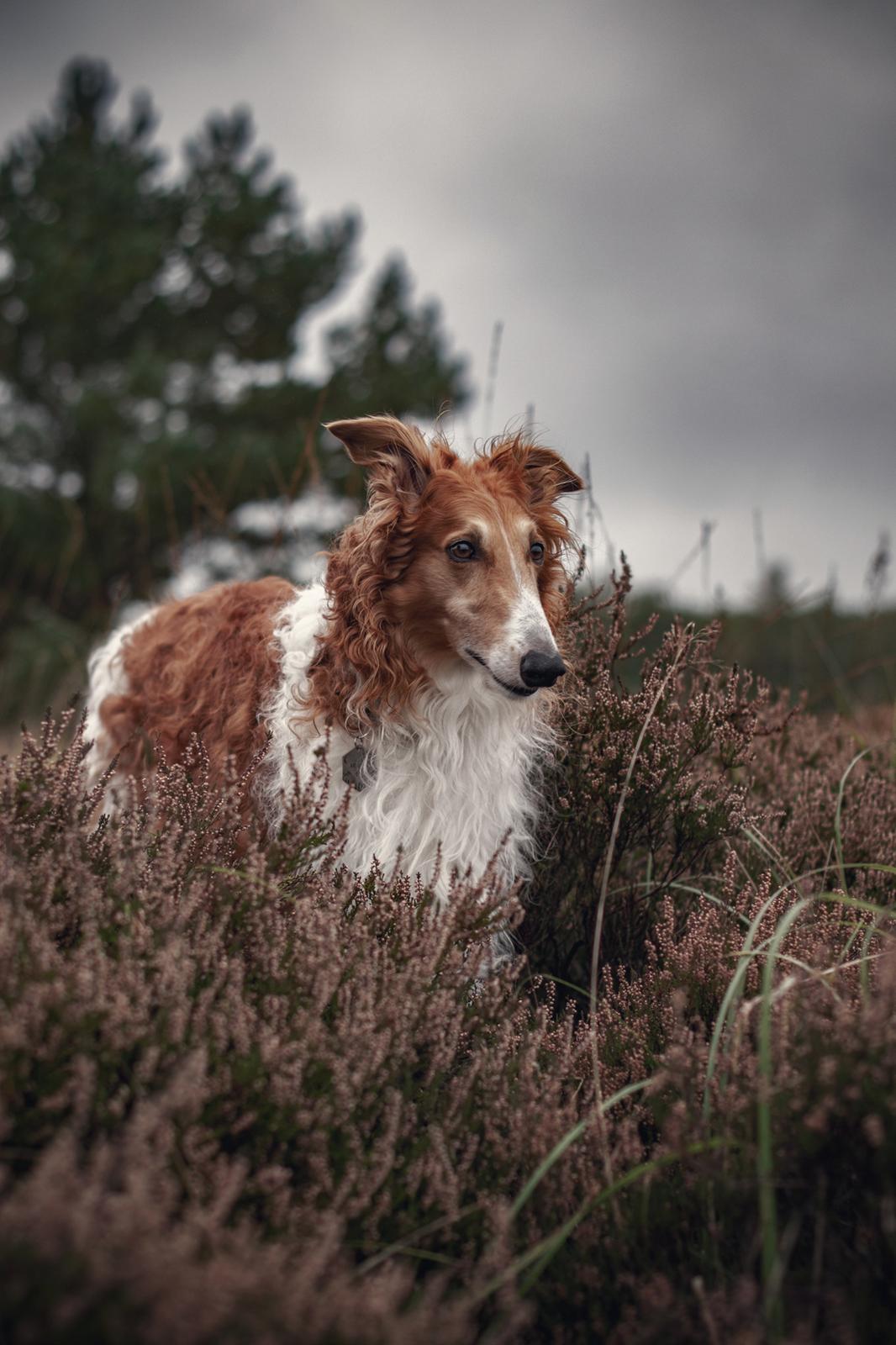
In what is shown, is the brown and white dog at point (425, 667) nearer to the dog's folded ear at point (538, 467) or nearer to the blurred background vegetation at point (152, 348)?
the dog's folded ear at point (538, 467)

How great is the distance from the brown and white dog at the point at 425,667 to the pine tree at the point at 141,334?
11.0 metres

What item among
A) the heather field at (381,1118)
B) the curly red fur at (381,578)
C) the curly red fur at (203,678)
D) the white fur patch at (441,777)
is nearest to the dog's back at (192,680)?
the curly red fur at (203,678)

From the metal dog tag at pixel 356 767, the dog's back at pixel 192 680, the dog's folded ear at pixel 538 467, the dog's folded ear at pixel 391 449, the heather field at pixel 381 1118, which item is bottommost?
the heather field at pixel 381 1118

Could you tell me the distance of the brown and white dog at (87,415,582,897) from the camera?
11.4ft

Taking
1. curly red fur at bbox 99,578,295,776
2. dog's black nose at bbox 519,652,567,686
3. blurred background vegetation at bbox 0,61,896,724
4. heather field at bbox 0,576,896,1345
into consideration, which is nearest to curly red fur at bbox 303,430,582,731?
curly red fur at bbox 99,578,295,776

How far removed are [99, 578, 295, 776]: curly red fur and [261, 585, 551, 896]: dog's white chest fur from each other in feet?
1.03

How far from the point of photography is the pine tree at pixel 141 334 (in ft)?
49.7

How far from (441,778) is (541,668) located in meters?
0.68

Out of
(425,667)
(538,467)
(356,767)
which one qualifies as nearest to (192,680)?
(356,767)

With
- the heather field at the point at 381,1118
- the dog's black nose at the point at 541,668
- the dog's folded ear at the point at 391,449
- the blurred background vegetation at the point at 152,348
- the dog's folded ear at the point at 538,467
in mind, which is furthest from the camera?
the blurred background vegetation at the point at 152,348

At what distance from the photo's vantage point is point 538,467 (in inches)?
158

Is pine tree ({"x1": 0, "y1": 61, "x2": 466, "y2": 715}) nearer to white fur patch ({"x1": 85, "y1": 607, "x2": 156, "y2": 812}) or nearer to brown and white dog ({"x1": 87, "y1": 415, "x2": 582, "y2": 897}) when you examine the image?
white fur patch ({"x1": 85, "y1": 607, "x2": 156, "y2": 812})

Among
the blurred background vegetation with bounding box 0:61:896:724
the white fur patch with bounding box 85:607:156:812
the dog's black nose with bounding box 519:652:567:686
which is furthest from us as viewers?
the blurred background vegetation with bounding box 0:61:896:724

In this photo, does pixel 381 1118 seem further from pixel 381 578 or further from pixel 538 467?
pixel 538 467
